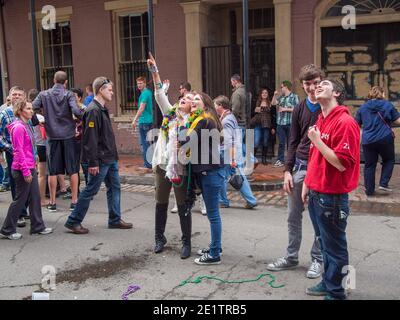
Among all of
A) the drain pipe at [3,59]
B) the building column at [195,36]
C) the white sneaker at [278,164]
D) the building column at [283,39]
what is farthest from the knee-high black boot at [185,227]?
the drain pipe at [3,59]

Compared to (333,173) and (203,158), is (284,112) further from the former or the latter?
(333,173)

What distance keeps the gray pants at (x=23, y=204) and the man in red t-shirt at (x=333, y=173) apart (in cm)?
365

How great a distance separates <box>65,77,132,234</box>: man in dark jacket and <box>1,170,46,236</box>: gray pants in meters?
0.40

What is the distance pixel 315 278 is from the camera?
449cm

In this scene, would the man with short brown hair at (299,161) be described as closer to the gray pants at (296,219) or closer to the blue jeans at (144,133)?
the gray pants at (296,219)

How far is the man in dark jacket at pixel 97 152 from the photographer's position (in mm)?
5891

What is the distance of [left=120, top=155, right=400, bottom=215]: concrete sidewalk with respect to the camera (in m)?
7.23

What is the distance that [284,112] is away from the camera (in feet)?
33.0

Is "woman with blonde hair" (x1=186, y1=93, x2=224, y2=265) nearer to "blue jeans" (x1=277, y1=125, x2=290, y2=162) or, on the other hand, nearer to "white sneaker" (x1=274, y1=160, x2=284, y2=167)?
"blue jeans" (x1=277, y1=125, x2=290, y2=162)

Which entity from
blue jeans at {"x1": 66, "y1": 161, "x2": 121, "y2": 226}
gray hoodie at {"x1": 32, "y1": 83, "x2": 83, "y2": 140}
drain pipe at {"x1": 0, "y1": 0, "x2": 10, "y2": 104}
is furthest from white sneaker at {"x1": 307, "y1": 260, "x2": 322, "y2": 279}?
drain pipe at {"x1": 0, "y1": 0, "x2": 10, "y2": 104}

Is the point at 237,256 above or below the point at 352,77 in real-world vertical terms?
below

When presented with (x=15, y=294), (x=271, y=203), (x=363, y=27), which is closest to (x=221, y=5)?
(x=363, y=27)

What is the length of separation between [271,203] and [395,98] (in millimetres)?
4645
